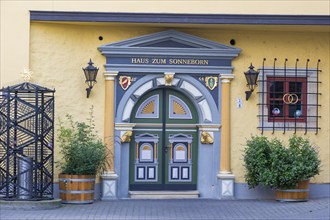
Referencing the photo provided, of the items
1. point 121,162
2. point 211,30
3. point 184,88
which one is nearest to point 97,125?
point 121,162

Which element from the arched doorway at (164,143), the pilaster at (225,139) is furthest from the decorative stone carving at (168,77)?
the pilaster at (225,139)

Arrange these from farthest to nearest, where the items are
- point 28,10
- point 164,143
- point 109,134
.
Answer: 1. point 164,143
2. point 109,134
3. point 28,10

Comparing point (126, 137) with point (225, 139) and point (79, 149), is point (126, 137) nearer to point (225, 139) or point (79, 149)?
point (79, 149)

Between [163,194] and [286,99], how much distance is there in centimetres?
348

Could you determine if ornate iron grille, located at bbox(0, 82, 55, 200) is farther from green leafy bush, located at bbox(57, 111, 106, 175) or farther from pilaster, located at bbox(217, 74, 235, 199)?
pilaster, located at bbox(217, 74, 235, 199)

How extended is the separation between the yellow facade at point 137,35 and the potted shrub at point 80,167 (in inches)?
28.1

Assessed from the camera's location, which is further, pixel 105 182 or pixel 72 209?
pixel 105 182

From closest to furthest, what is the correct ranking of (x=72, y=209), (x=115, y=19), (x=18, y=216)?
(x=18, y=216) → (x=72, y=209) → (x=115, y=19)

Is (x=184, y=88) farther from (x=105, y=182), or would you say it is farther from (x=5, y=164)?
(x=5, y=164)

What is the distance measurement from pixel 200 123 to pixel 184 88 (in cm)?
87

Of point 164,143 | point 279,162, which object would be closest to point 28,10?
point 164,143

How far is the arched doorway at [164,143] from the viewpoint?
18000mm

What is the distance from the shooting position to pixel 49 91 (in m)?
16.1

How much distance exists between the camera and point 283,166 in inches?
663
